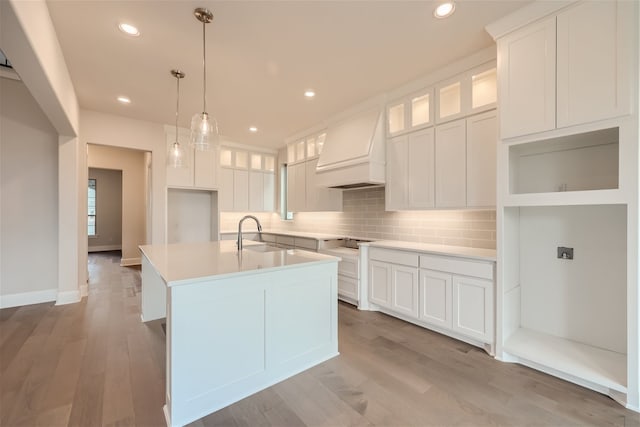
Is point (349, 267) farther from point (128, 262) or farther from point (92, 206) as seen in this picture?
point (92, 206)

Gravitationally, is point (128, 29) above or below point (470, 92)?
above

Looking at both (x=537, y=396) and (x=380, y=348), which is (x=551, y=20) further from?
(x=380, y=348)

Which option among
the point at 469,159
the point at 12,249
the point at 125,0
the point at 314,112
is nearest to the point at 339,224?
the point at 314,112

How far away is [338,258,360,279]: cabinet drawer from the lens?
11.8 ft

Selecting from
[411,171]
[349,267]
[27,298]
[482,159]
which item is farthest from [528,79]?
[27,298]

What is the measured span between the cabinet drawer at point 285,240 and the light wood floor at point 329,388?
90.2 inches

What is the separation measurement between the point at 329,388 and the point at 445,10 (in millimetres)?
2947

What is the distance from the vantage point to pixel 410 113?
3266 mm

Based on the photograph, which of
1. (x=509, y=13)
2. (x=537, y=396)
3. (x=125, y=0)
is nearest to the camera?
(x=537, y=396)

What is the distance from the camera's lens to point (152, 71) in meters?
2.97

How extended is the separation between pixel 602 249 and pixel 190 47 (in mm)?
3947

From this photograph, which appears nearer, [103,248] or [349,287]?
[349,287]

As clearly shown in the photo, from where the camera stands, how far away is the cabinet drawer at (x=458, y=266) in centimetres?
240

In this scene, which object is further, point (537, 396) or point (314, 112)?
point (314, 112)
